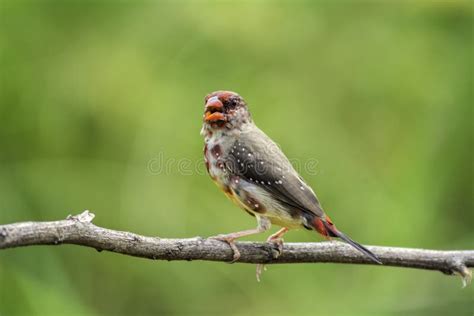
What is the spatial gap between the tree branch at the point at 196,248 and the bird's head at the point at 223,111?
781 millimetres

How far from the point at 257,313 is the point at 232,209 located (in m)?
0.77

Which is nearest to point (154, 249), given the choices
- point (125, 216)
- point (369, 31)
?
point (125, 216)

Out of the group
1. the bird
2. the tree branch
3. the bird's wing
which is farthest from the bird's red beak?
the tree branch

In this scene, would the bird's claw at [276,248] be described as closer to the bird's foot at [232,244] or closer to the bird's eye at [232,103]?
the bird's foot at [232,244]

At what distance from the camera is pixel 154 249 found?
3047 millimetres

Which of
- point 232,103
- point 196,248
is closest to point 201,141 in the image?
point 232,103

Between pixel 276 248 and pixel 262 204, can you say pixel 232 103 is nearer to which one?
pixel 262 204

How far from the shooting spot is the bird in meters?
3.75

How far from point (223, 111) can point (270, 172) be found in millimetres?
474

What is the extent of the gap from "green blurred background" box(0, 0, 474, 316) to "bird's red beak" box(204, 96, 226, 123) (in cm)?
91

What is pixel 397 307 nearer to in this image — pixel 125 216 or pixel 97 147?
pixel 125 216

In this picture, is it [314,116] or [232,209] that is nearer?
[232,209]

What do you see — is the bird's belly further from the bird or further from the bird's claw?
the bird's claw

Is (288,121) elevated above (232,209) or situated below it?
above
